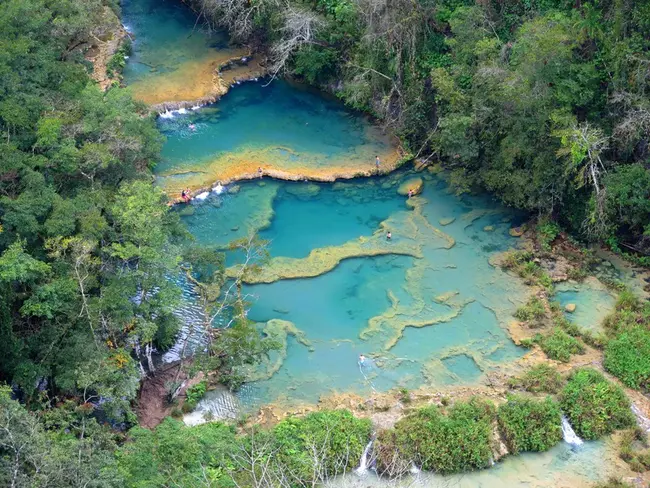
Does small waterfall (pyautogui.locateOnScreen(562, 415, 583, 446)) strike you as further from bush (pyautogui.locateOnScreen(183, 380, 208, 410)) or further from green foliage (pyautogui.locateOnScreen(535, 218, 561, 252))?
bush (pyautogui.locateOnScreen(183, 380, 208, 410))

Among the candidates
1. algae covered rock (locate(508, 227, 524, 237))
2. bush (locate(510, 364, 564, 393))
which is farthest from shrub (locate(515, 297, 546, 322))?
algae covered rock (locate(508, 227, 524, 237))

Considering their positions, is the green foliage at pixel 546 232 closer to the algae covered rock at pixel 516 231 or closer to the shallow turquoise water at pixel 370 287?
the algae covered rock at pixel 516 231

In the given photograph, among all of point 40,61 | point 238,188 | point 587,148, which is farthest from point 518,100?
point 40,61

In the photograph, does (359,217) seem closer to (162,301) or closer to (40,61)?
(162,301)

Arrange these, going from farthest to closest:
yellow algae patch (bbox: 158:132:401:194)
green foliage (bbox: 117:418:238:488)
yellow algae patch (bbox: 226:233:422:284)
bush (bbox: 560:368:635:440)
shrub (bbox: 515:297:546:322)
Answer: yellow algae patch (bbox: 158:132:401:194)
yellow algae patch (bbox: 226:233:422:284)
shrub (bbox: 515:297:546:322)
bush (bbox: 560:368:635:440)
green foliage (bbox: 117:418:238:488)

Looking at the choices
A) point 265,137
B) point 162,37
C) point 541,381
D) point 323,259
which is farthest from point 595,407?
point 162,37

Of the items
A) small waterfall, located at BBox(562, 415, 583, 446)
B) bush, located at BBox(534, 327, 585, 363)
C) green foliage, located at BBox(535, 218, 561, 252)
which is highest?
green foliage, located at BBox(535, 218, 561, 252)
